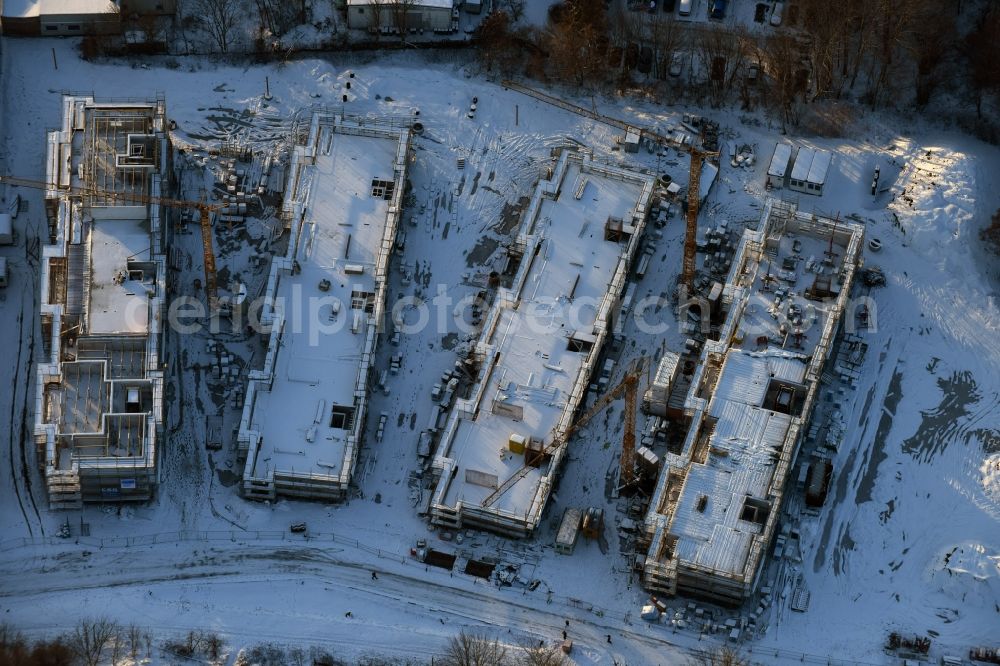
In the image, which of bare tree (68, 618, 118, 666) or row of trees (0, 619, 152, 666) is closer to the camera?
row of trees (0, 619, 152, 666)

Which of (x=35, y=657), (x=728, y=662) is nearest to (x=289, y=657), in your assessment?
(x=35, y=657)

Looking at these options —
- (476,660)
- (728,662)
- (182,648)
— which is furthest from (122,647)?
(728,662)

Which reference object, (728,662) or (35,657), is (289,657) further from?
(728,662)

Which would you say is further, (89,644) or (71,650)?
(89,644)

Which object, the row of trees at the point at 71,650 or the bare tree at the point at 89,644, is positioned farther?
the bare tree at the point at 89,644

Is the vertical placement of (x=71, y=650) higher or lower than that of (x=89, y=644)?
lower

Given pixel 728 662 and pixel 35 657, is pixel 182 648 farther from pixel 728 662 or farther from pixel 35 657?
pixel 728 662

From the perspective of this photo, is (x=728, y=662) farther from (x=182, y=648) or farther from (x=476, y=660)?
(x=182, y=648)

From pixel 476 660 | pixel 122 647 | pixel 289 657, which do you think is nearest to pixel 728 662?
pixel 476 660
